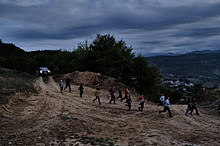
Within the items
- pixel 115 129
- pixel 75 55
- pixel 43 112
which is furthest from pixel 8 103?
pixel 75 55

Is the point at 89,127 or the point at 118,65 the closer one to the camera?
the point at 89,127

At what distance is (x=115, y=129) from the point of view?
40.3ft

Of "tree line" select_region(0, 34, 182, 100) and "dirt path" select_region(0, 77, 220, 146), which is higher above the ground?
"tree line" select_region(0, 34, 182, 100)

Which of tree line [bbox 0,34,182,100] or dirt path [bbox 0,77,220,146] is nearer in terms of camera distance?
dirt path [bbox 0,77,220,146]

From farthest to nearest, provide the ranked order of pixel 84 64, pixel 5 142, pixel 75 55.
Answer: pixel 75 55
pixel 84 64
pixel 5 142

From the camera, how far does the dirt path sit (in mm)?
9742

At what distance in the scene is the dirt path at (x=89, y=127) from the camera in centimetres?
974

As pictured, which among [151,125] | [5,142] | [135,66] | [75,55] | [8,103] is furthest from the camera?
[75,55]

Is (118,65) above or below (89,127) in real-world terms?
above

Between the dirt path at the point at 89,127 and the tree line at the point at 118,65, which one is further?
the tree line at the point at 118,65

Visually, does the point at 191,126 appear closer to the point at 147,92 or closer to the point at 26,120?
the point at 26,120

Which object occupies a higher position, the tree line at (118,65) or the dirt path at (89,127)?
the tree line at (118,65)

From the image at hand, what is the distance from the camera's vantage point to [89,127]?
12.5 meters

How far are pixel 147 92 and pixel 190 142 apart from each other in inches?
1153
